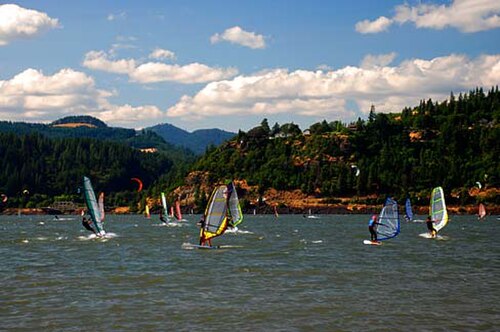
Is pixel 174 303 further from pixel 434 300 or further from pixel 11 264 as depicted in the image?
pixel 11 264

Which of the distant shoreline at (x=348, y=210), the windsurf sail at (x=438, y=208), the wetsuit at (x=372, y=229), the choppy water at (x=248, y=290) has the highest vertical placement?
the windsurf sail at (x=438, y=208)

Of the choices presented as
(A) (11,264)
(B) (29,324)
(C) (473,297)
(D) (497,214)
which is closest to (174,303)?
(B) (29,324)

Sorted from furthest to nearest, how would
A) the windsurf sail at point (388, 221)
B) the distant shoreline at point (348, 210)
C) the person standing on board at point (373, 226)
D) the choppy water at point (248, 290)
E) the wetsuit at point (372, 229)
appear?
the distant shoreline at point (348, 210) < the wetsuit at point (372, 229) < the person standing on board at point (373, 226) < the windsurf sail at point (388, 221) < the choppy water at point (248, 290)

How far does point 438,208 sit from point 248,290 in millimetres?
A: 33062

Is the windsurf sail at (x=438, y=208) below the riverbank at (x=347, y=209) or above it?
above

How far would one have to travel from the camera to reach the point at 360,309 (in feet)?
78.7

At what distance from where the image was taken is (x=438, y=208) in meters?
56.9

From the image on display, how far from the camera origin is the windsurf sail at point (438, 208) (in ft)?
182

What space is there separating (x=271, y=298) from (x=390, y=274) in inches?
411

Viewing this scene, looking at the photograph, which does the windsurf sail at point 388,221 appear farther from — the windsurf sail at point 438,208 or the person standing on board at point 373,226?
the windsurf sail at point 438,208

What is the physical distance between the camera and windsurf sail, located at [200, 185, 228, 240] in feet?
139

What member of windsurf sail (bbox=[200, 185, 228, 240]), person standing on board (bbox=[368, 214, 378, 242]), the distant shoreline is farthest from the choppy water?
the distant shoreline

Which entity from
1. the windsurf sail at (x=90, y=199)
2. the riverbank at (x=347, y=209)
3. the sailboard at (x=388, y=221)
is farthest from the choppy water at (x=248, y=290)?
the riverbank at (x=347, y=209)

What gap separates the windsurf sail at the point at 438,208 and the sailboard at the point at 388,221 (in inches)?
219
